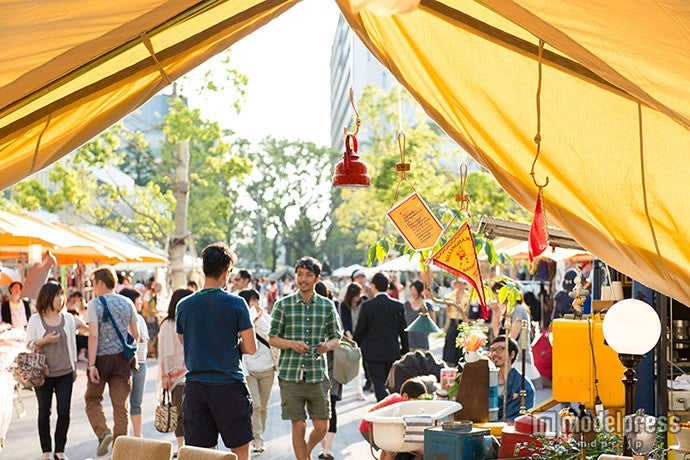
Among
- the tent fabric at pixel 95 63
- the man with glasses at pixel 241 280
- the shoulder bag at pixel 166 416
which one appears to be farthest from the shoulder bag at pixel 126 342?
the tent fabric at pixel 95 63

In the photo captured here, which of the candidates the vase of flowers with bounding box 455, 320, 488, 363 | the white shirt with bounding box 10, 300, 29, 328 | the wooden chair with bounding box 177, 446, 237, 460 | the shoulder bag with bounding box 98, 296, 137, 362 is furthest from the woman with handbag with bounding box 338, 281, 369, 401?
the wooden chair with bounding box 177, 446, 237, 460

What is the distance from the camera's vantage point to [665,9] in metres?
3.74

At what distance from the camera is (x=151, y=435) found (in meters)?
13.3

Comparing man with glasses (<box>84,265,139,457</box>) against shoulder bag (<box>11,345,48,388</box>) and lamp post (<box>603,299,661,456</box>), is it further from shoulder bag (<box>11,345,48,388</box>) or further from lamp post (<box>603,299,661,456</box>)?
lamp post (<box>603,299,661,456</box>)

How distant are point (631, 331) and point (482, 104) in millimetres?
1557

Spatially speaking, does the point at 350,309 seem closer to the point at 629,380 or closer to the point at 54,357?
the point at 54,357

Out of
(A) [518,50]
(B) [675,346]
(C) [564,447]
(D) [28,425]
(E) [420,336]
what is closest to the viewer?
(A) [518,50]

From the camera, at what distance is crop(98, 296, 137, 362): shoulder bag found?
10922 millimetres

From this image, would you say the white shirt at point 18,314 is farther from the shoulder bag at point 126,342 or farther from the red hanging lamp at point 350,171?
the red hanging lamp at point 350,171

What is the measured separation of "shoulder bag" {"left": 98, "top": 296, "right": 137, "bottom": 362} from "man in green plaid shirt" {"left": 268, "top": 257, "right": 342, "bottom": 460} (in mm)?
2249

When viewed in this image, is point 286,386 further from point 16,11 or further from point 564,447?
point 16,11

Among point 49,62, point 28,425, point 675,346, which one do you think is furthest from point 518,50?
point 28,425

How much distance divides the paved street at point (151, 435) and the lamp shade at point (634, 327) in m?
6.25

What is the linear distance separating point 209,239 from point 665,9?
87741 mm
